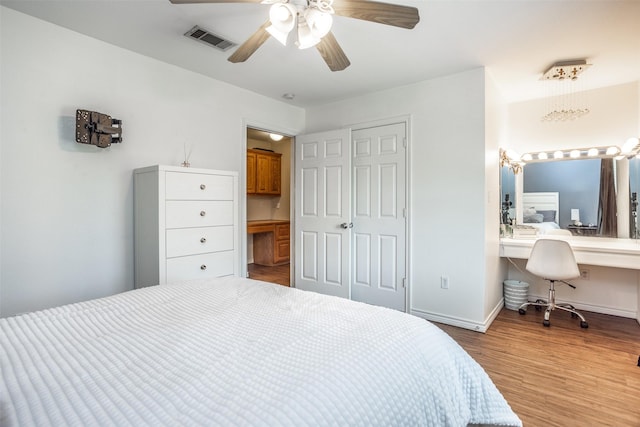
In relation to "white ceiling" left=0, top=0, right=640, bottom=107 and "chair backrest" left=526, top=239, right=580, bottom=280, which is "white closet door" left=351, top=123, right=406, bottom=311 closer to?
"white ceiling" left=0, top=0, right=640, bottom=107

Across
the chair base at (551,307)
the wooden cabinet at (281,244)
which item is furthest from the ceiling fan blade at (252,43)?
the wooden cabinet at (281,244)

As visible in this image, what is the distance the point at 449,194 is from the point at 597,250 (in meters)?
1.45

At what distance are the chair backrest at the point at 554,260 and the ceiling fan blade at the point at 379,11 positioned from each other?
8.48 feet

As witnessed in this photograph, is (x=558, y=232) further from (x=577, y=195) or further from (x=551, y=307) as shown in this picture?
(x=551, y=307)

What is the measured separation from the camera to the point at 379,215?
132 inches

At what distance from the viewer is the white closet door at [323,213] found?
3.50 metres

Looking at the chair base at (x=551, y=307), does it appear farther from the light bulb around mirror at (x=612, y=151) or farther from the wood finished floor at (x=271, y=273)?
the wood finished floor at (x=271, y=273)

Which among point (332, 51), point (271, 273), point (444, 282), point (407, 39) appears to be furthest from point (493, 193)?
point (271, 273)

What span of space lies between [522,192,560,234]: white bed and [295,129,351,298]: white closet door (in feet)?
7.05

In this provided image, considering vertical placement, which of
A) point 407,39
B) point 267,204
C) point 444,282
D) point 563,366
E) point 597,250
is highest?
point 407,39

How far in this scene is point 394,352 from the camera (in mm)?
957

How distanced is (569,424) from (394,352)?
1.43 m

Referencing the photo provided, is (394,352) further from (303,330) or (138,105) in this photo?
(138,105)

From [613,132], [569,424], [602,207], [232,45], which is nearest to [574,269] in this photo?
[602,207]
